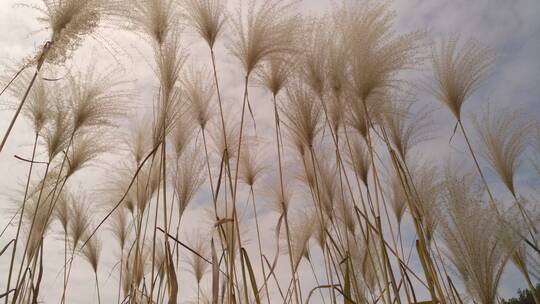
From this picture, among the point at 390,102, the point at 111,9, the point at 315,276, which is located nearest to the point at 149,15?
the point at 111,9

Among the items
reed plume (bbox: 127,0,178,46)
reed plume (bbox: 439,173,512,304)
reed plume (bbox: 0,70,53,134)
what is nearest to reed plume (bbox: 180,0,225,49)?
reed plume (bbox: 127,0,178,46)

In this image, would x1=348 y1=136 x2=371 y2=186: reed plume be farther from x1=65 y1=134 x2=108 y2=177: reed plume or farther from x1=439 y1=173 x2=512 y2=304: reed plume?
x1=65 y1=134 x2=108 y2=177: reed plume

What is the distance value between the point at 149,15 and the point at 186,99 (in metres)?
0.62

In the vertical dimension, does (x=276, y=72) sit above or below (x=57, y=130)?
above

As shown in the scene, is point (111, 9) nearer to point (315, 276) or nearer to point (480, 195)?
point (480, 195)

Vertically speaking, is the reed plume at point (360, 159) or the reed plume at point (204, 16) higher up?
the reed plume at point (204, 16)

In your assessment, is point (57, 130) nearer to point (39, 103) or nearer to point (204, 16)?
point (39, 103)

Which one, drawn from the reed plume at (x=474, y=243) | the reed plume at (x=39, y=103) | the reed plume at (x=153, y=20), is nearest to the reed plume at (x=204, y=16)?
the reed plume at (x=153, y=20)

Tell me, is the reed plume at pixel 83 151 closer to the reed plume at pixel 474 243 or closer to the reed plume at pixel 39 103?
the reed plume at pixel 39 103

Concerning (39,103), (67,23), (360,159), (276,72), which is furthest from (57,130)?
(360,159)

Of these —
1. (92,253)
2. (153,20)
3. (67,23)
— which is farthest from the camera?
(92,253)

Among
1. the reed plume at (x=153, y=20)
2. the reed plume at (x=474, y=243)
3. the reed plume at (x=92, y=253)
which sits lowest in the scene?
the reed plume at (x=474, y=243)

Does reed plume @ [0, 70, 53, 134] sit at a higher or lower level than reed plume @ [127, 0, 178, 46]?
lower

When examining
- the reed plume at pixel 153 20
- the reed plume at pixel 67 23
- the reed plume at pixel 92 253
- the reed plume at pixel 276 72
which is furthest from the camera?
Answer: the reed plume at pixel 92 253
